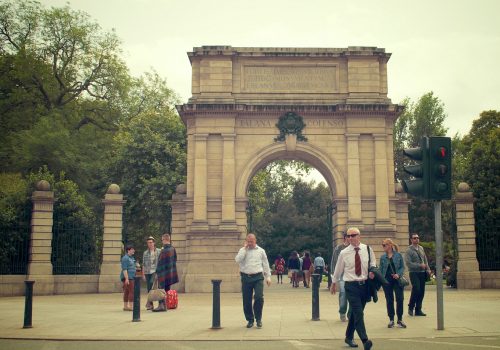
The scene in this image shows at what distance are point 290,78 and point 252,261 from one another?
50.7 feet

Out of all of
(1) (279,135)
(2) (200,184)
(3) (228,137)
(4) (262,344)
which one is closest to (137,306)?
(4) (262,344)

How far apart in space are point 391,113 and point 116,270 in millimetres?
12943

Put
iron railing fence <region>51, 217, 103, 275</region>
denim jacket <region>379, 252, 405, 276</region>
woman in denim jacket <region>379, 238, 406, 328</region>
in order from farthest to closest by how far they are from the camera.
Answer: iron railing fence <region>51, 217, 103, 275</region>, denim jacket <region>379, 252, 405, 276</region>, woman in denim jacket <region>379, 238, 406, 328</region>

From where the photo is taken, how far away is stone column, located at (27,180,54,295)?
22609 millimetres

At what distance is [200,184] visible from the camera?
2564cm

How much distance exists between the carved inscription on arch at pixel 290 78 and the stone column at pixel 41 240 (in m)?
9.34

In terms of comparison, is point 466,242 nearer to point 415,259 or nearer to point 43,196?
point 415,259

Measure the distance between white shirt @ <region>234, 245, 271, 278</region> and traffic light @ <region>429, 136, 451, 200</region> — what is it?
11.7 feet

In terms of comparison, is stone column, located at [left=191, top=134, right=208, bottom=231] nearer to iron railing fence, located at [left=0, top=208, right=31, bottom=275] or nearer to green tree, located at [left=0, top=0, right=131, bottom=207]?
iron railing fence, located at [left=0, top=208, right=31, bottom=275]

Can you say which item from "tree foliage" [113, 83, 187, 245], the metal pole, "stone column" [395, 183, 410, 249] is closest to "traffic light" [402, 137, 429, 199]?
the metal pole

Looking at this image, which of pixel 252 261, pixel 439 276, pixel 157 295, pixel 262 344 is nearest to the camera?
pixel 262 344

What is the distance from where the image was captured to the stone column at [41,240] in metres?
22.6

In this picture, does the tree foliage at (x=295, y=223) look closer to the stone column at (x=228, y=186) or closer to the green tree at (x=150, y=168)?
the green tree at (x=150, y=168)

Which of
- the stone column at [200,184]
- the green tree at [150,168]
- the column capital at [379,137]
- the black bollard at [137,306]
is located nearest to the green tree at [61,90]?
the green tree at [150,168]
